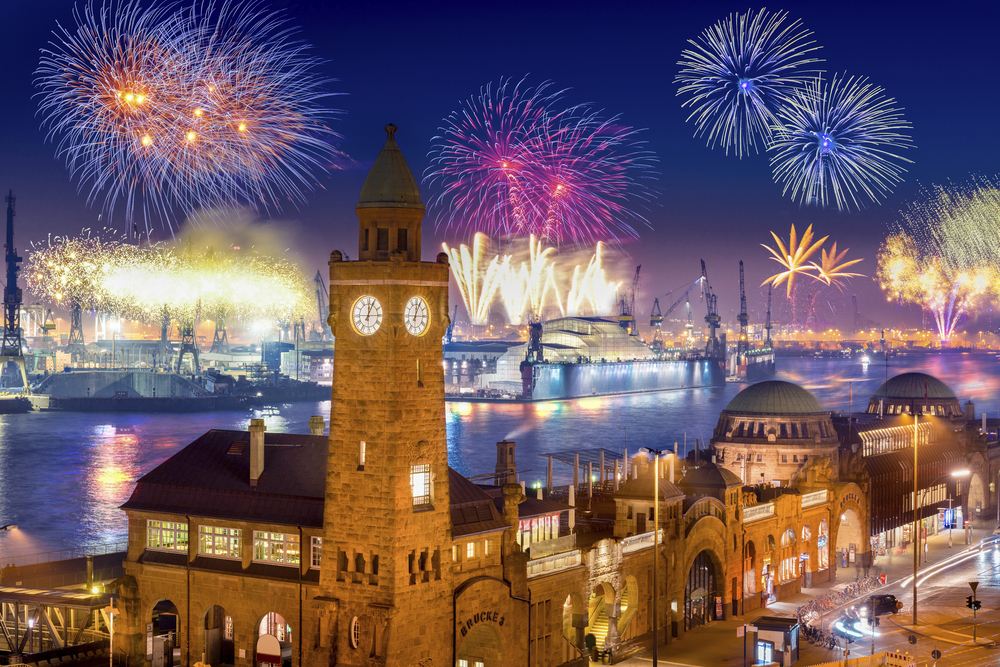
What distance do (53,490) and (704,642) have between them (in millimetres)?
117785

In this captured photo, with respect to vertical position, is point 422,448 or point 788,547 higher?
point 422,448

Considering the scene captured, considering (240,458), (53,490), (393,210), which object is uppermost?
(393,210)

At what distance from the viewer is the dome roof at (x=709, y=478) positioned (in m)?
80.5

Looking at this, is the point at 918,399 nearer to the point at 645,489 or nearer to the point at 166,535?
the point at 645,489

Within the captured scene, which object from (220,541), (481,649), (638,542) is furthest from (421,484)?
(638,542)

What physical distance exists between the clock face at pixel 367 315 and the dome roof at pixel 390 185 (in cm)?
430

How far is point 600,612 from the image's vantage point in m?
68.2

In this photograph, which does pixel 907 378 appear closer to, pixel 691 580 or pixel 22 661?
pixel 691 580

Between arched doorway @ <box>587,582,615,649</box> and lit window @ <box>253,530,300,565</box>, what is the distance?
62.6 feet

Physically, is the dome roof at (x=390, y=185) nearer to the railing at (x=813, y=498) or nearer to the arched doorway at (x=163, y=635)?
the arched doorway at (x=163, y=635)

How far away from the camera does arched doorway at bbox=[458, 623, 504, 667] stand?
2264 inches

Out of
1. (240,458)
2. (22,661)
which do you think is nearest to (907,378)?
(240,458)

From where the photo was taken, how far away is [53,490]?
163m

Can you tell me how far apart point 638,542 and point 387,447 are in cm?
2331
